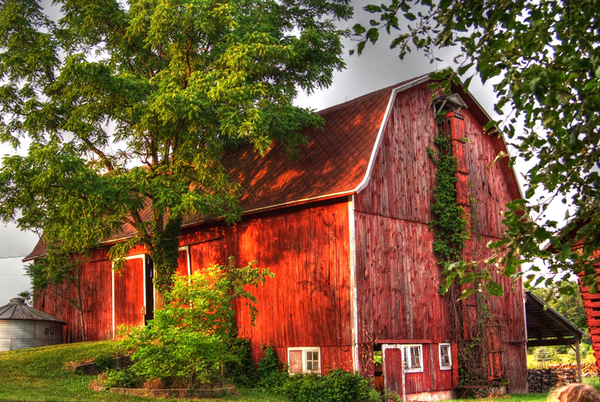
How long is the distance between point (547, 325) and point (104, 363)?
1497 cm

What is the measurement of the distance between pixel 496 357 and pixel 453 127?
6.82 metres

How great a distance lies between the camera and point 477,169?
19219mm

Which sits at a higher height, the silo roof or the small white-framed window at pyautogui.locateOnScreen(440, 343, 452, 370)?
the silo roof

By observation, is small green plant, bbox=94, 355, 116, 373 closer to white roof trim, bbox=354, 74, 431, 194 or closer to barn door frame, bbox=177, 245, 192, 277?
barn door frame, bbox=177, 245, 192, 277

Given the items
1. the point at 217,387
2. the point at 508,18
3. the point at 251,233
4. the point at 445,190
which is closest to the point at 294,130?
the point at 251,233

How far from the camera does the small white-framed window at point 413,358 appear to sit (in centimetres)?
1530

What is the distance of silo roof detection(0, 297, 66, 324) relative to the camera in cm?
2027

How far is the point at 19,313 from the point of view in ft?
67.7

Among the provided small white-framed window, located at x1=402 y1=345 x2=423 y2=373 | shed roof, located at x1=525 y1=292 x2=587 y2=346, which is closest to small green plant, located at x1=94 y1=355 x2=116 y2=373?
small white-framed window, located at x1=402 y1=345 x2=423 y2=373

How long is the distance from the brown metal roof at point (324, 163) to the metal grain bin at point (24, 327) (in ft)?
22.5

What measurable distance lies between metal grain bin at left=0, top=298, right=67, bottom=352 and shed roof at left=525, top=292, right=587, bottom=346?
16343 mm

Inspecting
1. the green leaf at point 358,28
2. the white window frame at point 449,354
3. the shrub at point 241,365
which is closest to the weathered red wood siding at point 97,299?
the shrub at point 241,365

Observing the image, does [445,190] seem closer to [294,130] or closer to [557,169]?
[294,130]

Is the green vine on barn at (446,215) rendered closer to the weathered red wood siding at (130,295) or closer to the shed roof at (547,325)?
the shed roof at (547,325)
